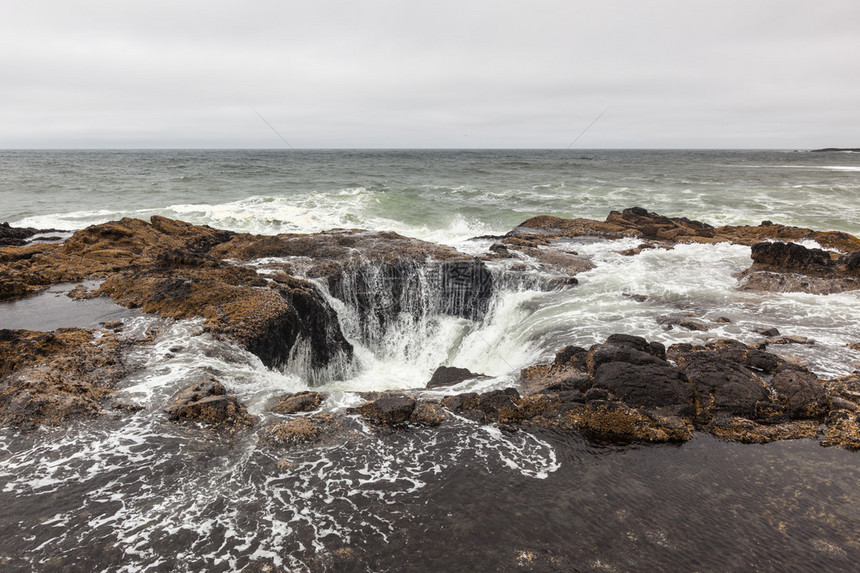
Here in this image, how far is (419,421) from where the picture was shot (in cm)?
794

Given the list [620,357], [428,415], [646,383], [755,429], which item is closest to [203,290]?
[428,415]

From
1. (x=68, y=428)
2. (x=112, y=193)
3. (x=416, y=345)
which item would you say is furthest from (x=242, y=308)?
(x=112, y=193)

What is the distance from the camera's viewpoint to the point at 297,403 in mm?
8148

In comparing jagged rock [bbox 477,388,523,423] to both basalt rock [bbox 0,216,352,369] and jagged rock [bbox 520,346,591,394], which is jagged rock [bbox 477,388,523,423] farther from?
basalt rock [bbox 0,216,352,369]

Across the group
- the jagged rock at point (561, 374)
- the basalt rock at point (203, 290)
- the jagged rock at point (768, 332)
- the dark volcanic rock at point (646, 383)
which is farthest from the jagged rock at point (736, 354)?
the basalt rock at point (203, 290)

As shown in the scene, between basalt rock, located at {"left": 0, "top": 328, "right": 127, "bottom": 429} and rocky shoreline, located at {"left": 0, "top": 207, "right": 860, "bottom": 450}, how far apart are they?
0.03 metres

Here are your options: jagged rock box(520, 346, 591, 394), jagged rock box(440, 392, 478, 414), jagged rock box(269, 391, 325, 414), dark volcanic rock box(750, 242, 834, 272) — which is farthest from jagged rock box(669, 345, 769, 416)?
dark volcanic rock box(750, 242, 834, 272)

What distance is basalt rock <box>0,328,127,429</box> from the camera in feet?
24.1

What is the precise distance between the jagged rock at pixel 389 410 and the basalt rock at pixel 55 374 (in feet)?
14.8

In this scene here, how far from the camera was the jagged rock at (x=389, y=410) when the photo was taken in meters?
7.92

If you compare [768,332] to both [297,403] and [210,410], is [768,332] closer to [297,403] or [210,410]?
[297,403]

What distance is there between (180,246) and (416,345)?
10.3 m

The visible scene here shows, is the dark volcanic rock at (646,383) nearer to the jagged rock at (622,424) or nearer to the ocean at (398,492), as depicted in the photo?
the jagged rock at (622,424)

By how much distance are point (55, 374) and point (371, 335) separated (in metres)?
8.14
